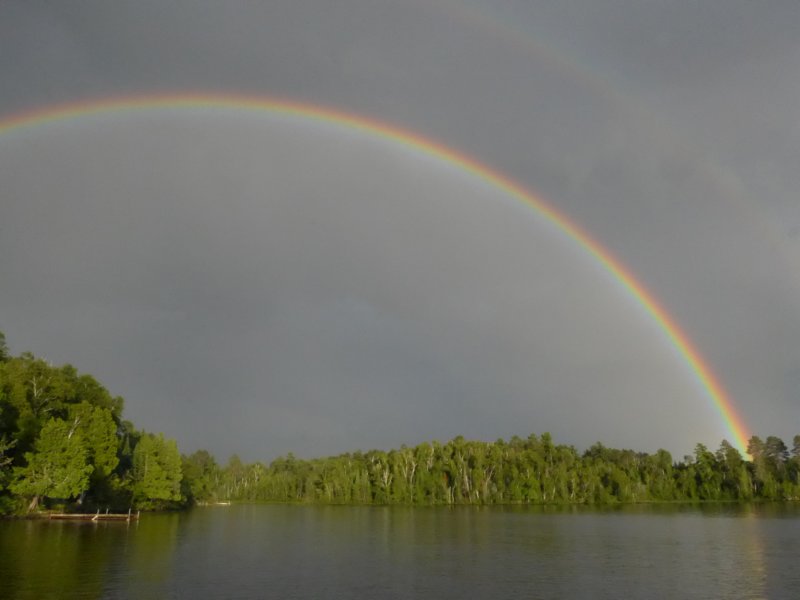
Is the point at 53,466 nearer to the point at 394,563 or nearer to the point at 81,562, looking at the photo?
the point at 81,562

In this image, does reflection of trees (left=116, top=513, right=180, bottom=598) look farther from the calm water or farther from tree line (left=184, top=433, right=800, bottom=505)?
tree line (left=184, top=433, right=800, bottom=505)

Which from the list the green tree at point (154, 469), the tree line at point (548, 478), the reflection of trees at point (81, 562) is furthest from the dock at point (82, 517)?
the tree line at point (548, 478)

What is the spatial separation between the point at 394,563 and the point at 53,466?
55485 millimetres

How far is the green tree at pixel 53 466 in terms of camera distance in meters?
82.4

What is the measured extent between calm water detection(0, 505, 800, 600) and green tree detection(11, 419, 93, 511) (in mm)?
4756

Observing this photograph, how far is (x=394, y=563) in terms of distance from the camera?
52.5 metres

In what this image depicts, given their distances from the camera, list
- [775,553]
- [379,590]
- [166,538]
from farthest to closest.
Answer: [166,538], [775,553], [379,590]

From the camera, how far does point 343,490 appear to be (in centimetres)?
19938

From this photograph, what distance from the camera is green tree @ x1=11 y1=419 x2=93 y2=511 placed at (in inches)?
3243

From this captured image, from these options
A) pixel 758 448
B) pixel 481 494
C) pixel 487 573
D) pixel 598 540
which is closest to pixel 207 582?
pixel 487 573

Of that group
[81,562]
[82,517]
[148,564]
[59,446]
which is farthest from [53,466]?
[148,564]

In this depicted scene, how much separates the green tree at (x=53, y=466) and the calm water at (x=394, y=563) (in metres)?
Answer: 4.76

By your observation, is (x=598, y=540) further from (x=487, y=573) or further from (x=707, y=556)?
(x=487, y=573)

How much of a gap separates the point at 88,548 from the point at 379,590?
32140mm
